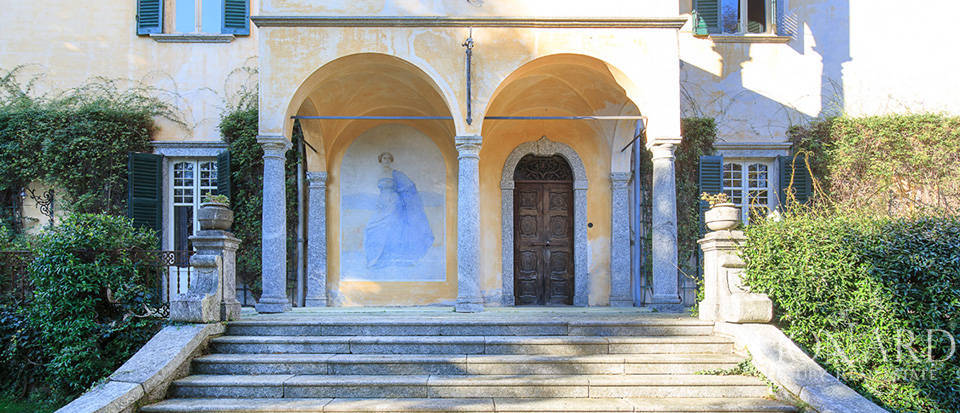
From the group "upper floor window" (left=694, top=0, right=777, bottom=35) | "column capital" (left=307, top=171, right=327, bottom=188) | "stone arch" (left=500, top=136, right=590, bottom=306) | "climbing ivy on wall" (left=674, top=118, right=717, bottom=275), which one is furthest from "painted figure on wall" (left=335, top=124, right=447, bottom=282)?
"upper floor window" (left=694, top=0, right=777, bottom=35)

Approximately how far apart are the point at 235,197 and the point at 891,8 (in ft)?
35.7

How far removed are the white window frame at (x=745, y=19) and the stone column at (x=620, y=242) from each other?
2.96 metres

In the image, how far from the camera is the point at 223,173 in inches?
403

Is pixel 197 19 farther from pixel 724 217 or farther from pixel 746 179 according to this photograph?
pixel 746 179

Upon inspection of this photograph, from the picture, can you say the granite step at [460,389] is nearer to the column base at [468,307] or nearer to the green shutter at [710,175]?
the column base at [468,307]

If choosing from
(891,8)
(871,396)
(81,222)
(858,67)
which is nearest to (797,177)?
(858,67)

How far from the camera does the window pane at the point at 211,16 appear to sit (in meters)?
10.9

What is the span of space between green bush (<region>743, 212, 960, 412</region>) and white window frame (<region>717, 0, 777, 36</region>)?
5414mm

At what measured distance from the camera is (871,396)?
568cm

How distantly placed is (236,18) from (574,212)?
628cm

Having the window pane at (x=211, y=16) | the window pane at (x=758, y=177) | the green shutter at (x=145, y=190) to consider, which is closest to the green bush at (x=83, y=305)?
the green shutter at (x=145, y=190)

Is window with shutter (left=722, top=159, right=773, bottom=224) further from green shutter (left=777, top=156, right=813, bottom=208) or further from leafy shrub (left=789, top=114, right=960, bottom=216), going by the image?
leafy shrub (left=789, top=114, right=960, bottom=216)

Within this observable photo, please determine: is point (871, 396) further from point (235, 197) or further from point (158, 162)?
point (158, 162)

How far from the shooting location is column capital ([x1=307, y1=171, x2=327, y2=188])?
1062cm
